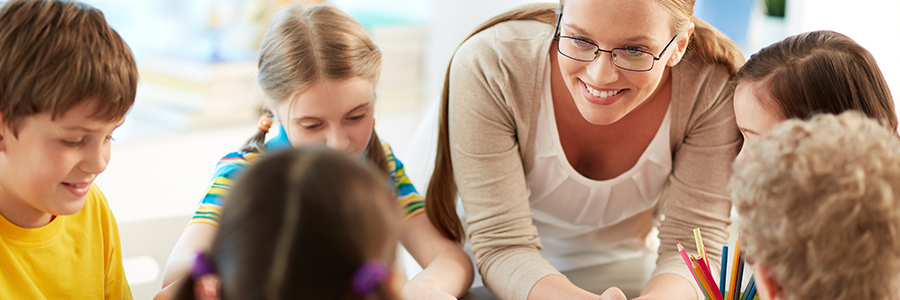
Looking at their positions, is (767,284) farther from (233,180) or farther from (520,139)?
(233,180)

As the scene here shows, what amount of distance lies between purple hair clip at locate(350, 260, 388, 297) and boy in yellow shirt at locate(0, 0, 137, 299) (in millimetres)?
459

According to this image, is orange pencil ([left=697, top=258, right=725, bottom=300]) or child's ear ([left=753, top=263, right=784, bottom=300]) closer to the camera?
child's ear ([left=753, top=263, right=784, bottom=300])

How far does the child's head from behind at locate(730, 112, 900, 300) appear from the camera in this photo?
1.84ft

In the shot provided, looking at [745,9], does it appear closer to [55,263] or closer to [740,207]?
[740,207]

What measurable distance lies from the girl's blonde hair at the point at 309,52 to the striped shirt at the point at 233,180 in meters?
0.03

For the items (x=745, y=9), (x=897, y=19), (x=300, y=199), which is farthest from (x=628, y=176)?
(x=745, y=9)

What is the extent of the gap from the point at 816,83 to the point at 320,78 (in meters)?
0.68

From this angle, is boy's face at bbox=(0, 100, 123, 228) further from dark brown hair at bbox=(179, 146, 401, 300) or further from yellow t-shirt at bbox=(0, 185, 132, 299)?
dark brown hair at bbox=(179, 146, 401, 300)

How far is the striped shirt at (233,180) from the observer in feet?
3.42

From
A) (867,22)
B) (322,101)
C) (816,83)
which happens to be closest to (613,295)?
(816,83)

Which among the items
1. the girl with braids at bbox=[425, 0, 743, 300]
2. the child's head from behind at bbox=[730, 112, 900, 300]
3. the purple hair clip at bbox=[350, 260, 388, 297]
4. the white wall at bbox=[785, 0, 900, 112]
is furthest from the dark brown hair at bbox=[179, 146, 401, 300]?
the white wall at bbox=[785, 0, 900, 112]

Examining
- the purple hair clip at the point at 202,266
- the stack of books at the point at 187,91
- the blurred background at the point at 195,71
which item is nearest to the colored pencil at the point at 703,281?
the purple hair clip at the point at 202,266

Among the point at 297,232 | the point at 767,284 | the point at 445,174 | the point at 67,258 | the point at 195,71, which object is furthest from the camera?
the point at 195,71

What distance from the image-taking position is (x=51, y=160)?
79 centimetres
